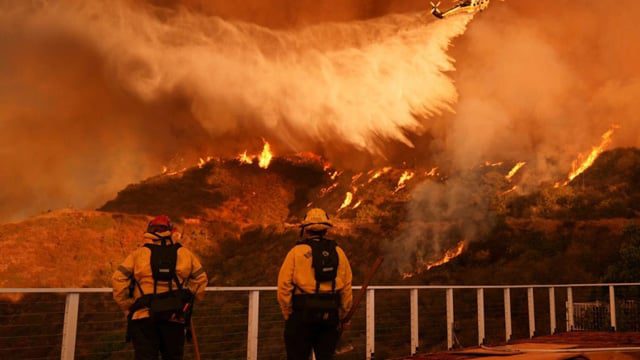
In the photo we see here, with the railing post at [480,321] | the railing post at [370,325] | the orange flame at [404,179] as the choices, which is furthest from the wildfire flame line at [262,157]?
the railing post at [370,325]

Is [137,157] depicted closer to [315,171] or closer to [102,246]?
[102,246]

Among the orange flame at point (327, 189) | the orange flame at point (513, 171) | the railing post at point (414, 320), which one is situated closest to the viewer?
the railing post at point (414, 320)

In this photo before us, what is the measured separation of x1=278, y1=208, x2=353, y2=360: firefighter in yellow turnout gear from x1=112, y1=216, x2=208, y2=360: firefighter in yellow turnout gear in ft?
2.59

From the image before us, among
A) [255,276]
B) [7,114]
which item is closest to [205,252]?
[255,276]

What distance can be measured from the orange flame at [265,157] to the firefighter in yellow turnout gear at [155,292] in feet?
185

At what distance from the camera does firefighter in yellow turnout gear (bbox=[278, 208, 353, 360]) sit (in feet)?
15.6

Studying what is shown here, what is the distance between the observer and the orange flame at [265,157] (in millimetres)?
61066

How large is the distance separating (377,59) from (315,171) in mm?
15798

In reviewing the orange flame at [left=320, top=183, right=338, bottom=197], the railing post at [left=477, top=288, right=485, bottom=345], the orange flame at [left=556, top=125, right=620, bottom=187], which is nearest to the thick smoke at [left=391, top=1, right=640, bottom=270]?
the orange flame at [left=556, top=125, right=620, bottom=187]

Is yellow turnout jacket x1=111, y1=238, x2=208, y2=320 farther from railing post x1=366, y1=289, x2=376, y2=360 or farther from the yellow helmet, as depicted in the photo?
railing post x1=366, y1=289, x2=376, y2=360

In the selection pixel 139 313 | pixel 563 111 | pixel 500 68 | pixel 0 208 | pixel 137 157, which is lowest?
pixel 139 313

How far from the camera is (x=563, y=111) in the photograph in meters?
49.2

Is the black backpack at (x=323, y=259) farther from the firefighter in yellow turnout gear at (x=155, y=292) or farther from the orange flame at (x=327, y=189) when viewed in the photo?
the orange flame at (x=327, y=189)

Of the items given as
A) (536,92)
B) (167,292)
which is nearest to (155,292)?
(167,292)
